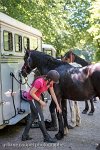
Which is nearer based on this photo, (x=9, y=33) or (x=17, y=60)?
(x=9, y=33)

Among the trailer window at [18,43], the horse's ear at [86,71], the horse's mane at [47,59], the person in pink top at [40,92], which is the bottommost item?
the person in pink top at [40,92]

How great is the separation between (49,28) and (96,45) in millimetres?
15430

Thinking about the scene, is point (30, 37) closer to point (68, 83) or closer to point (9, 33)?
point (9, 33)

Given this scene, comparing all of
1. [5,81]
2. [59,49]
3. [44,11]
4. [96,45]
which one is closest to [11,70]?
[5,81]

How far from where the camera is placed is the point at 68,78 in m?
7.61

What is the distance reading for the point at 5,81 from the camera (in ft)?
24.0

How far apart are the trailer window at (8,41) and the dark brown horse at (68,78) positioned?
1.48ft

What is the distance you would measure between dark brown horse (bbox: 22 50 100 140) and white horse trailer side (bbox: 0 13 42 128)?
0.37 meters

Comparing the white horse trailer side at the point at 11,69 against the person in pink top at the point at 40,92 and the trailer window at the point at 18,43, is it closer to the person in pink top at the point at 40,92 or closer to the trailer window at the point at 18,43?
the trailer window at the point at 18,43

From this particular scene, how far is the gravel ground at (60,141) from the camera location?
714 cm

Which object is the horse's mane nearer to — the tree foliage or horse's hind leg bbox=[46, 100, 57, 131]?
horse's hind leg bbox=[46, 100, 57, 131]

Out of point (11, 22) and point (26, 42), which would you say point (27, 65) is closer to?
point (11, 22)

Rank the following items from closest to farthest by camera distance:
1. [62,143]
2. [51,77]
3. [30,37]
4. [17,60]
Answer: [51,77], [62,143], [17,60], [30,37]

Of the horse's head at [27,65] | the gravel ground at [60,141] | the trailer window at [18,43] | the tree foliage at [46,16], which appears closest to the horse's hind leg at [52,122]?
the gravel ground at [60,141]
